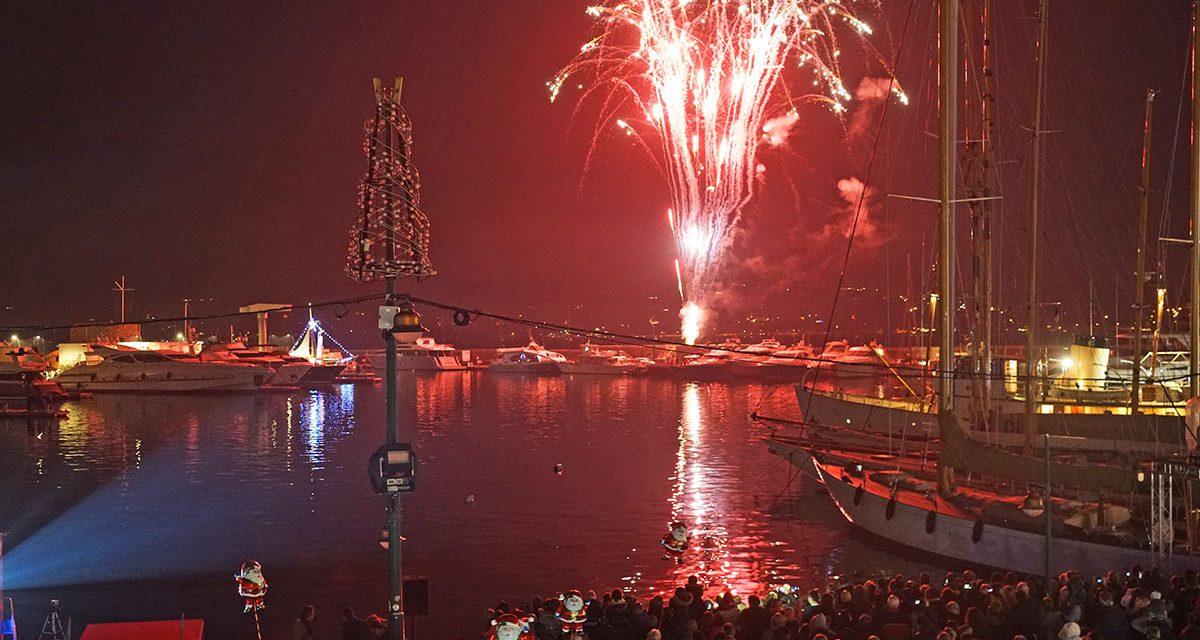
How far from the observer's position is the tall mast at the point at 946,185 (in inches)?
1014

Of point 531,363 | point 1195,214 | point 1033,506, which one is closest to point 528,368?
point 531,363

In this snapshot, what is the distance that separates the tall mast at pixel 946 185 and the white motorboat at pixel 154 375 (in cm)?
9069

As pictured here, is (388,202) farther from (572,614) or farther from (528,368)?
(528,368)

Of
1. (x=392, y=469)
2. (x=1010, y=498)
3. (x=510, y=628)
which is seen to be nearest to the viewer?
(x=392, y=469)

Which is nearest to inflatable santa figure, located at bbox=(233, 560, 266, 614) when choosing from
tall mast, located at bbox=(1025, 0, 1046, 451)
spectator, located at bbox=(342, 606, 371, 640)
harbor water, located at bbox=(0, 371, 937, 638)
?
harbor water, located at bbox=(0, 371, 937, 638)

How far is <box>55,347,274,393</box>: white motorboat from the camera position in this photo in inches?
4112

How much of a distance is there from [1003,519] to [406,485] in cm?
1552

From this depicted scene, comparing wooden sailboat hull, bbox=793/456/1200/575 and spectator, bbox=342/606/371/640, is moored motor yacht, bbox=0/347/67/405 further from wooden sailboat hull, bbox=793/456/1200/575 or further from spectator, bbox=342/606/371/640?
spectator, bbox=342/606/371/640

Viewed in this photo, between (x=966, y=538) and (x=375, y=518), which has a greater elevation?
(x=966, y=538)

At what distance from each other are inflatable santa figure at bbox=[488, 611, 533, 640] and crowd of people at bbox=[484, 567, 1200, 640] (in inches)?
7.0

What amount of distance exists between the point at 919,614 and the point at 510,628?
5.76 metres

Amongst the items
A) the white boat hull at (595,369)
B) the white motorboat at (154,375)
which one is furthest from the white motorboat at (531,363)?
the white motorboat at (154,375)

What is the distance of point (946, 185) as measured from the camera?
85.5 ft

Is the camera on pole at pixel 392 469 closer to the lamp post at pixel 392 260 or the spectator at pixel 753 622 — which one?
the lamp post at pixel 392 260
